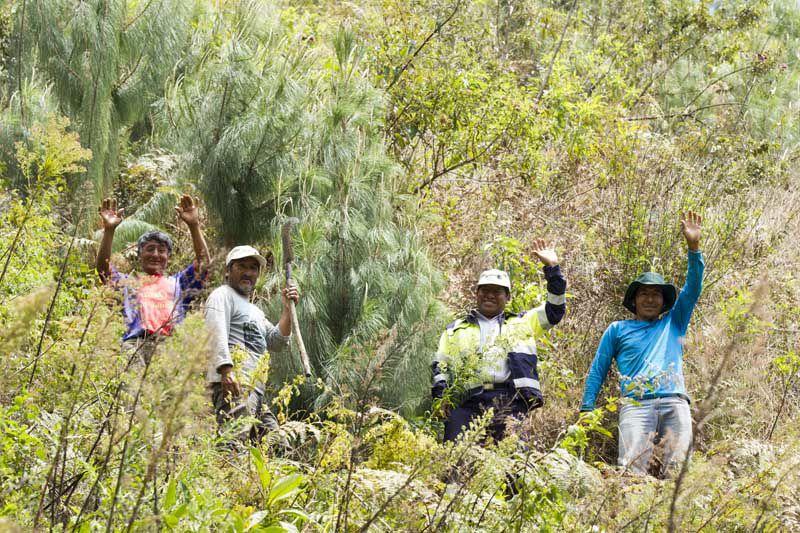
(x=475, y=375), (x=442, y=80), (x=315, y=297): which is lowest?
(x=475, y=375)

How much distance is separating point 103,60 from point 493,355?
403cm

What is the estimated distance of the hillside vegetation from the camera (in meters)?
2.57

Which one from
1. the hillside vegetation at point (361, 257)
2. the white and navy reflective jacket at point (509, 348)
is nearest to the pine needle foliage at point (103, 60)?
the hillside vegetation at point (361, 257)

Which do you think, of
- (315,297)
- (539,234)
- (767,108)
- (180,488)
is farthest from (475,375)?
(767,108)

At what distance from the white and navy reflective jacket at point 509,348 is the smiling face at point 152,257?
1.68 meters

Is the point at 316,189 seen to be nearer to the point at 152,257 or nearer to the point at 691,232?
the point at 152,257

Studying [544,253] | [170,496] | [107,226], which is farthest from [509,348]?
[170,496]

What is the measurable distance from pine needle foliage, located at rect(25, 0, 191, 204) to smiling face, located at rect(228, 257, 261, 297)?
2.16 meters

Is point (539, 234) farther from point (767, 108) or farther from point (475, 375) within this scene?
point (767, 108)

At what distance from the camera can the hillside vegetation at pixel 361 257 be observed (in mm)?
2568

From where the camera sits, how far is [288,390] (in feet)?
12.2

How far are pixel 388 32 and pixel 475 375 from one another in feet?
16.5

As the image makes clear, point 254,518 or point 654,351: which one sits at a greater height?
point 654,351

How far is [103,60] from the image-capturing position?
704cm
